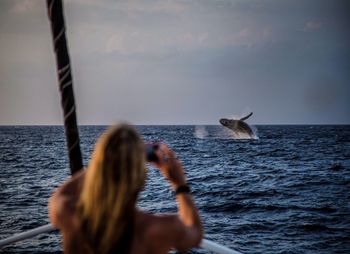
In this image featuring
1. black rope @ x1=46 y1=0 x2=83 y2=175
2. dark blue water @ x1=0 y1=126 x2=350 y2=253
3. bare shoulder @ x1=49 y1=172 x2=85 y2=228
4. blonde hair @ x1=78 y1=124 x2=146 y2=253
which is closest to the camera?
blonde hair @ x1=78 y1=124 x2=146 y2=253

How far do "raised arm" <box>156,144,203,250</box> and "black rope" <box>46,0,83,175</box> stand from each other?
0.77 meters

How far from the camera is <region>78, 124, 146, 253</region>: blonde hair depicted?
1.68m

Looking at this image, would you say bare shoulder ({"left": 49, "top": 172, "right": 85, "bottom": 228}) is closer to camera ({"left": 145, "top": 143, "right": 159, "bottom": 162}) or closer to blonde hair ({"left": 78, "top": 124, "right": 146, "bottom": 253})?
blonde hair ({"left": 78, "top": 124, "right": 146, "bottom": 253})

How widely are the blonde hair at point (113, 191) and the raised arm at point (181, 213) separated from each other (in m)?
0.18

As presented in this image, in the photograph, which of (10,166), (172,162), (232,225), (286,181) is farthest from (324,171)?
(172,162)

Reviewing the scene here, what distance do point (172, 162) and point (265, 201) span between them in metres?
22.2

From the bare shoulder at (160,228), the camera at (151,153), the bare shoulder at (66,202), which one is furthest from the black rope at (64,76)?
the bare shoulder at (160,228)

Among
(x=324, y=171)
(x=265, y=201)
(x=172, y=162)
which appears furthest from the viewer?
(x=324, y=171)

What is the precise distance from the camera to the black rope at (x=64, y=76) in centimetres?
235

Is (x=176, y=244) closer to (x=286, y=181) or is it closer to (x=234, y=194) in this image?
(x=234, y=194)

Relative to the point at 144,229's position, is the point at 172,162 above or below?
above

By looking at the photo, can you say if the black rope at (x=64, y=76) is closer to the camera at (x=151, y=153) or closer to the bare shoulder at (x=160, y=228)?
the camera at (x=151, y=153)

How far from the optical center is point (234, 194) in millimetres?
25844

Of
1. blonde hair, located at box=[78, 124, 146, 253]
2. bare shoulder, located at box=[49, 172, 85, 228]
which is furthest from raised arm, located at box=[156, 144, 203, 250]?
bare shoulder, located at box=[49, 172, 85, 228]
